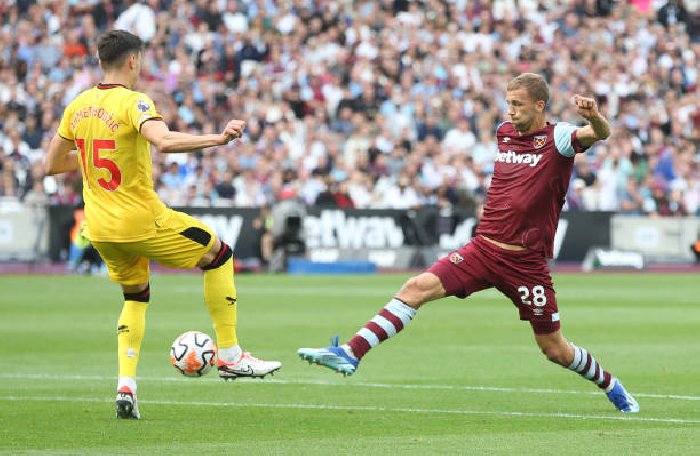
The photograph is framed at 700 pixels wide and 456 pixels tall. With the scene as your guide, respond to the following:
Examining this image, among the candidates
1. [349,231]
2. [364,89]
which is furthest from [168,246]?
[364,89]

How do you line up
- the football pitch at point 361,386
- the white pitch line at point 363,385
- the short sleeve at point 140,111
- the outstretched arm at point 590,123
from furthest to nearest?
the white pitch line at point 363,385
the short sleeve at point 140,111
the outstretched arm at point 590,123
the football pitch at point 361,386

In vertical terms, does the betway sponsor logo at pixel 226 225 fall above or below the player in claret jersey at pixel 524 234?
below

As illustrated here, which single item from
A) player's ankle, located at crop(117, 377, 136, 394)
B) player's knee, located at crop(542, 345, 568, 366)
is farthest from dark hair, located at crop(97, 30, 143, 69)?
player's knee, located at crop(542, 345, 568, 366)

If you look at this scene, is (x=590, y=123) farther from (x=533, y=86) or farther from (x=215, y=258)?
(x=215, y=258)

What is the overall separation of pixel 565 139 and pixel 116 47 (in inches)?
113

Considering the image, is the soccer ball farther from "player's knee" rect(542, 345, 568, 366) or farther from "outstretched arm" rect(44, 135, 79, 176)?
"player's knee" rect(542, 345, 568, 366)

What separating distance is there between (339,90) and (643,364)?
2068 cm

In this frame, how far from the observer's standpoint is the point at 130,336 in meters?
9.64

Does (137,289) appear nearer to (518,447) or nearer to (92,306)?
(518,447)

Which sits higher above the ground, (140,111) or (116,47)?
(116,47)

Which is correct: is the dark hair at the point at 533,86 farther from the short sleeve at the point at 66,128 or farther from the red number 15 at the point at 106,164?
the short sleeve at the point at 66,128

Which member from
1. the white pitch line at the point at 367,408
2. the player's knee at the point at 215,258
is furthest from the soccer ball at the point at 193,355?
the white pitch line at the point at 367,408

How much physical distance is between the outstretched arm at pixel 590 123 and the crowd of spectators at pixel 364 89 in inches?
806

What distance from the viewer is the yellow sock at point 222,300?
31.7 feet
